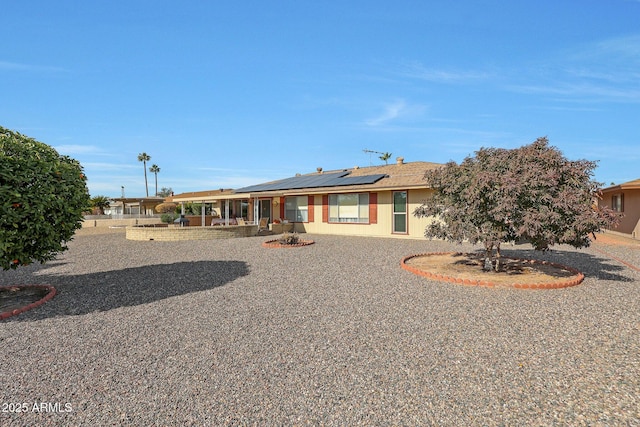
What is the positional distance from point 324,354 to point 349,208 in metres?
16.0

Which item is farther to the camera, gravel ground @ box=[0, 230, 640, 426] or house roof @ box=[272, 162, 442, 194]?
house roof @ box=[272, 162, 442, 194]

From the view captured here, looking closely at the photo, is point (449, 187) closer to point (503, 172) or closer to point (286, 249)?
point (503, 172)

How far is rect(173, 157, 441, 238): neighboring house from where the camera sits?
58.3ft

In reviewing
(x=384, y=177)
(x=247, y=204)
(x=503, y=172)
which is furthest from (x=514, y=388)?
(x=247, y=204)

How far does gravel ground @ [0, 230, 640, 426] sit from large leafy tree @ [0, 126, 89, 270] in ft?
4.11

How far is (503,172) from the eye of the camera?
854 cm

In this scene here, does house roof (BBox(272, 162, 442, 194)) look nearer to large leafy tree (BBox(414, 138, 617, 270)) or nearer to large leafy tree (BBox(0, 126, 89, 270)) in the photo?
large leafy tree (BBox(414, 138, 617, 270))

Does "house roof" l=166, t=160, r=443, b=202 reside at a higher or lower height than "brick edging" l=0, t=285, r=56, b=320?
higher

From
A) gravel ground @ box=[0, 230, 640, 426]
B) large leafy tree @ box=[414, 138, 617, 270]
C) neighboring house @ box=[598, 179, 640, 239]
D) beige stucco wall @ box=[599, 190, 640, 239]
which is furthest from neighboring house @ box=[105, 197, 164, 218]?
beige stucco wall @ box=[599, 190, 640, 239]

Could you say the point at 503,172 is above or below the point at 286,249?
above

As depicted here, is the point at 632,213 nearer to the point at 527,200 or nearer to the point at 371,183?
the point at 371,183

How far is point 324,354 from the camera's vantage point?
14.6 ft

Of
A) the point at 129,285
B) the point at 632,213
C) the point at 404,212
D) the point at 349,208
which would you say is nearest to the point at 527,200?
the point at 129,285

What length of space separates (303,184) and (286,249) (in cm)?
951
